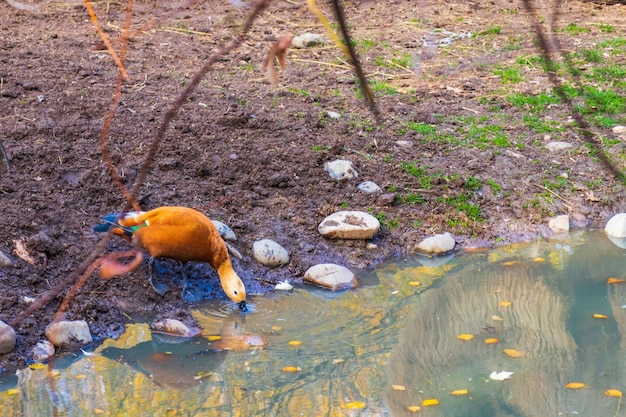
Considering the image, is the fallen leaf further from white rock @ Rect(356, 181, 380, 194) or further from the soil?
white rock @ Rect(356, 181, 380, 194)

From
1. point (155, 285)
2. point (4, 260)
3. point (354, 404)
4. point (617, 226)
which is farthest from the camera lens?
point (617, 226)

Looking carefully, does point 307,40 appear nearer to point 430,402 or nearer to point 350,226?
point 350,226

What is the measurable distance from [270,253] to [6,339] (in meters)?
1.88

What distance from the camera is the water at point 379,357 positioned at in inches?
152

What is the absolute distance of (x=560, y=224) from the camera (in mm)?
6148

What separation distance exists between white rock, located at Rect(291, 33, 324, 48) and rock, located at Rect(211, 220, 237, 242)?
4.01 metres

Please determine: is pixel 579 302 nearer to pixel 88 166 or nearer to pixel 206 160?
pixel 206 160

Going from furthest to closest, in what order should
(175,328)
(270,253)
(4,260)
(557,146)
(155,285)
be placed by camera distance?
(557,146), (270,253), (155,285), (4,260), (175,328)

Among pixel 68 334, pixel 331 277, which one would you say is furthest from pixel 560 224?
pixel 68 334

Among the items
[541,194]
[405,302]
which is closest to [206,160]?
[405,302]

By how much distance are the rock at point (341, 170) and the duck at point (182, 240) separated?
5.20 feet

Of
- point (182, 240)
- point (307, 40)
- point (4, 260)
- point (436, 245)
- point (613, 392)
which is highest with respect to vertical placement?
point (307, 40)

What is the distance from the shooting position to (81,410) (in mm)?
3775

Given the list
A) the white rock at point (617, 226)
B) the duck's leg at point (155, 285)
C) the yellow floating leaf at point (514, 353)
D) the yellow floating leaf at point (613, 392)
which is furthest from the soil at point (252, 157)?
the yellow floating leaf at point (613, 392)
